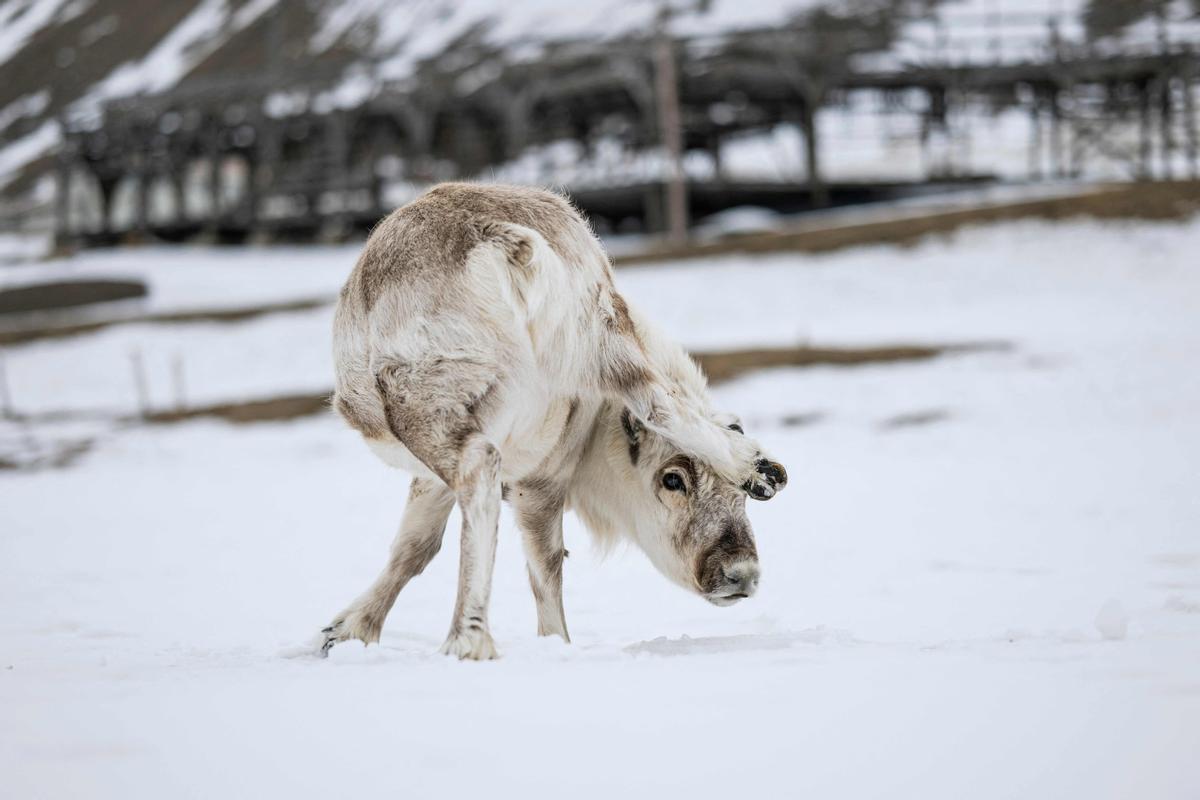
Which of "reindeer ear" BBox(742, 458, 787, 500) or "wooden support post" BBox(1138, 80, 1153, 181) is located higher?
"reindeer ear" BBox(742, 458, 787, 500)

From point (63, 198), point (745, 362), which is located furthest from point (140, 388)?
point (63, 198)

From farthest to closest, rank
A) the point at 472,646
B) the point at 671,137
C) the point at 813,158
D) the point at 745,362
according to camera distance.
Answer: the point at 813,158 → the point at 671,137 → the point at 745,362 → the point at 472,646

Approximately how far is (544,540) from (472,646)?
956 mm

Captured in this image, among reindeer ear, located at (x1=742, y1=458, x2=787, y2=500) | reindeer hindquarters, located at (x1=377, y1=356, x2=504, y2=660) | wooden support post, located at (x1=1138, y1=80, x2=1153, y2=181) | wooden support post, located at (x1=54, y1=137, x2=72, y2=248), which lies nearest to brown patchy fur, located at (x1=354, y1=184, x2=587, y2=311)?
reindeer hindquarters, located at (x1=377, y1=356, x2=504, y2=660)

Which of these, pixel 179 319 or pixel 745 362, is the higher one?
pixel 745 362

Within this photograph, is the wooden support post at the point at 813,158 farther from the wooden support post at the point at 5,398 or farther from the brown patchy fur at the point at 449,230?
the brown patchy fur at the point at 449,230

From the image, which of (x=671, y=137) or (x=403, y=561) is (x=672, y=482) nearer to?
(x=403, y=561)

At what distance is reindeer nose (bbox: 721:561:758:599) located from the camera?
448 cm

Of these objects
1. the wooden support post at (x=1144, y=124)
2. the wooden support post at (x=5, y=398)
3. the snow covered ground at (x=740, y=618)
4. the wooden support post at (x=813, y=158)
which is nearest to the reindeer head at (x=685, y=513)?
the snow covered ground at (x=740, y=618)

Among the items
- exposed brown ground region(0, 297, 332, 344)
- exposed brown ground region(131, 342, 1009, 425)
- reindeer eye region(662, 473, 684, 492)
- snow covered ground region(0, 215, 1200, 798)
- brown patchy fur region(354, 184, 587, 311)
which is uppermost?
brown patchy fur region(354, 184, 587, 311)

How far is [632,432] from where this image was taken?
4918 mm

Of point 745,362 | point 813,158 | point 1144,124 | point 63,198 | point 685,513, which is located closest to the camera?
point 685,513

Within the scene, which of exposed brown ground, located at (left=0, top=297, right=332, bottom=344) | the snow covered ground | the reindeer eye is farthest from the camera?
exposed brown ground, located at (left=0, top=297, right=332, bottom=344)

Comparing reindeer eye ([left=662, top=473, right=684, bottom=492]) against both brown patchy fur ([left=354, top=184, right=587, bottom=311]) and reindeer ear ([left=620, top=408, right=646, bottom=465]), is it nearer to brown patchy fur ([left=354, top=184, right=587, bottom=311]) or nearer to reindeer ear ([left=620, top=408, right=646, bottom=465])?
reindeer ear ([left=620, top=408, right=646, bottom=465])
